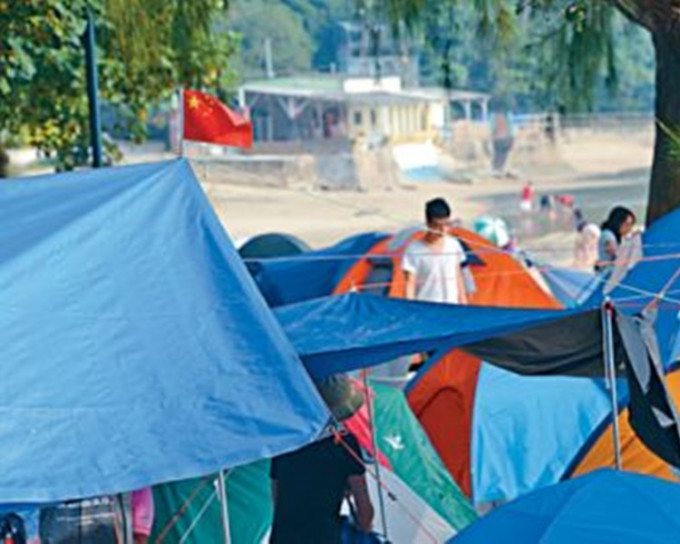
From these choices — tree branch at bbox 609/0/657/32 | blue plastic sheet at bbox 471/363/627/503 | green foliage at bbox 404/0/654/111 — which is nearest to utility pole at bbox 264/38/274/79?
green foliage at bbox 404/0/654/111

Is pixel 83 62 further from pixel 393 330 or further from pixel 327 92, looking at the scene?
pixel 327 92

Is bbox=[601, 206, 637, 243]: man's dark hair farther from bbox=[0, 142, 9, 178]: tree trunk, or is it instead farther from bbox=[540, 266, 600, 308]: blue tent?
bbox=[0, 142, 9, 178]: tree trunk

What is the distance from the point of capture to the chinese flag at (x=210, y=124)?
21.1 feet

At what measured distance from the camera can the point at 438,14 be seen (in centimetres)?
827

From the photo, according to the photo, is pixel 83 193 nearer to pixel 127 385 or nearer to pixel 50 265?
pixel 50 265

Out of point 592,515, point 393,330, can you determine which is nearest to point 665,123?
point 393,330

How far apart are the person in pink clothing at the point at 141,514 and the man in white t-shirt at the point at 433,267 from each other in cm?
339

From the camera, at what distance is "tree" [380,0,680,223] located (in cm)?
760

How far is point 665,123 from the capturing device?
7832 mm

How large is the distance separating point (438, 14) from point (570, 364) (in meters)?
2.96

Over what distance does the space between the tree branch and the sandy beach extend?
24709 mm

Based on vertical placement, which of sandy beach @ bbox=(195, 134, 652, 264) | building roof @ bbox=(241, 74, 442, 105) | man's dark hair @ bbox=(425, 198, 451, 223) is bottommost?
sandy beach @ bbox=(195, 134, 652, 264)

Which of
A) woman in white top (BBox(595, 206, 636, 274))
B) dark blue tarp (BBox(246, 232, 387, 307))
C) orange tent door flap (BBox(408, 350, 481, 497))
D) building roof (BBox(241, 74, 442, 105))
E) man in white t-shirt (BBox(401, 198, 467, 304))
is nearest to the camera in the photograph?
orange tent door flap (BBox(408, 350, 481, 497))

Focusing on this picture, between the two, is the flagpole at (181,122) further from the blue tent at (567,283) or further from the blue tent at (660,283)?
the blue tent at (567,283)
